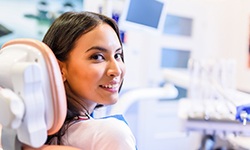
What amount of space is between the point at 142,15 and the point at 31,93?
0.95 metres

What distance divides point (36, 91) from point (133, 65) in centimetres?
282

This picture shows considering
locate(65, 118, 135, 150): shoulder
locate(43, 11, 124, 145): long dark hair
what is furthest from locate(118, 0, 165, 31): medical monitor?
locate(65, 118, 135, 150): shoulder

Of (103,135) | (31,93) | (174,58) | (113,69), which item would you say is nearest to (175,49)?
(174,58)

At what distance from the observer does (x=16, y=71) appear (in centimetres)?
66

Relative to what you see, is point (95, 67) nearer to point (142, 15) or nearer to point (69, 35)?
point (69, 35)

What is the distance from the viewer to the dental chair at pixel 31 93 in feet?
2.15

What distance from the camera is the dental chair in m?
0.66

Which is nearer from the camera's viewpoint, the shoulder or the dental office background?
the shoulder

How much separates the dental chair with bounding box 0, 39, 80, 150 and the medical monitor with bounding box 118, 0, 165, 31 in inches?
27.7

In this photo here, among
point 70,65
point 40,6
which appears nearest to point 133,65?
point 40,6

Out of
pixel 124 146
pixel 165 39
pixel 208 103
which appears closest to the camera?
pixel 124 146

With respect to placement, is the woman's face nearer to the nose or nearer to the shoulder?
the nose

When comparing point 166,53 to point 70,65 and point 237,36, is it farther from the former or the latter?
point 70,65

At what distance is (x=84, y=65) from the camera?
89 cm
